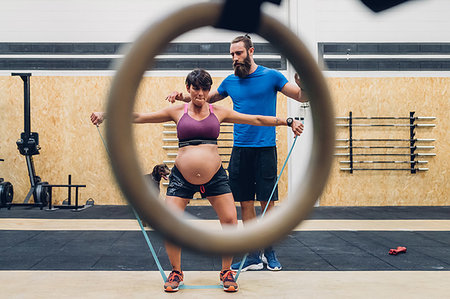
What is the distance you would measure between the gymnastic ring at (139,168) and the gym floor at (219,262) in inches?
35.7

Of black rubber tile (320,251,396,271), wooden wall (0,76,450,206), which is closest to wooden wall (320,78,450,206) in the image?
wooden wall (0,76,450,206)

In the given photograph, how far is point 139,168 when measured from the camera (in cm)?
33

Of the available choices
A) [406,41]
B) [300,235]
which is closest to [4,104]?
[300,235]

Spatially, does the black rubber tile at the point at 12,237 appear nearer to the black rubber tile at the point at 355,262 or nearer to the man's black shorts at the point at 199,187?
the man's black shorts at the point at 199,187

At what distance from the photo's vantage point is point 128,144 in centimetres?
32

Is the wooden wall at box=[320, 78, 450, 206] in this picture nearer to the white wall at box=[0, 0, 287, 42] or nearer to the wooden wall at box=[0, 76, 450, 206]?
the wooden wall at box=[0, 76, 450, 206]

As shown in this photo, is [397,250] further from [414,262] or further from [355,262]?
[355,262]

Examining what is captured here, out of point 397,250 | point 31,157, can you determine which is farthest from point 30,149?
point 397,250

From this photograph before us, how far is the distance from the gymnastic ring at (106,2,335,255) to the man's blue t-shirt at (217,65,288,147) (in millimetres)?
596

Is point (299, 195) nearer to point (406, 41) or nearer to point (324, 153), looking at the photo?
point (324, 153)

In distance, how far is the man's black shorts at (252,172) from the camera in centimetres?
211

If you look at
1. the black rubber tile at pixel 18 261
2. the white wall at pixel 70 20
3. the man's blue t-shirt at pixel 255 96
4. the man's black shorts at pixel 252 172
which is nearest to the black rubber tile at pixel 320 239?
the man's black shorts at pixel 252 172

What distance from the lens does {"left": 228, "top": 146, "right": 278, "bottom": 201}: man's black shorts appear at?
6.91ft

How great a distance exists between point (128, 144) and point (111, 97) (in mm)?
41
